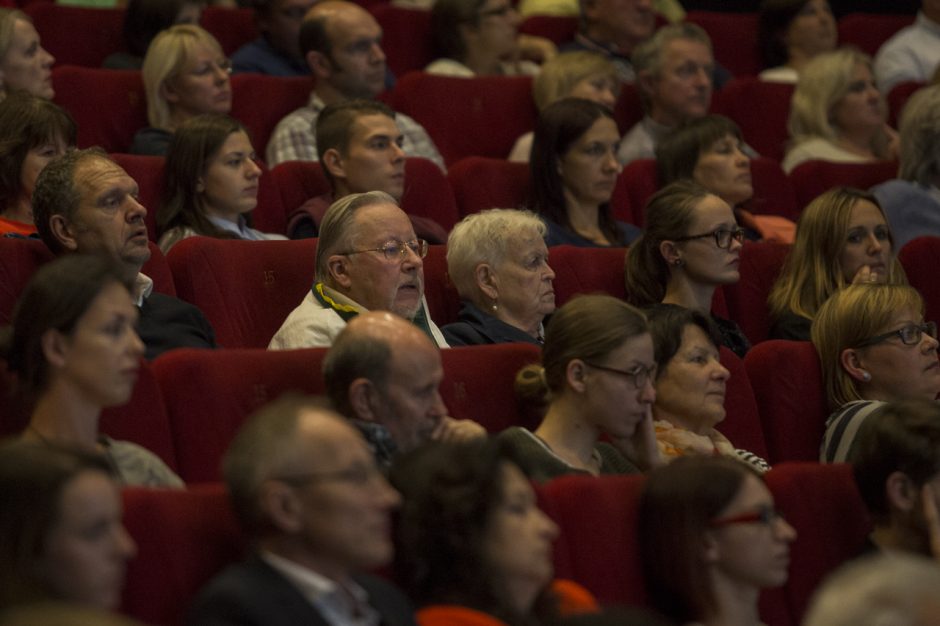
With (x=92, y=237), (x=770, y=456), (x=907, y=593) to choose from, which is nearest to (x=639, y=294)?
(x=770, y=456)

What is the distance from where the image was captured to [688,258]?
8.54 ft

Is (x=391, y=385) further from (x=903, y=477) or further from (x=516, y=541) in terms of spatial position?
(x=903, y=477)

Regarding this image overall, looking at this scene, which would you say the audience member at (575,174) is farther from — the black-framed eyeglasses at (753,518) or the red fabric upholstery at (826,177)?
the black-framed eyeglasses at (753,518)

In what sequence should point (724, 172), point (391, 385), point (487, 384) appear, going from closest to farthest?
1. point (391, 385)
2. point (487, 384)
3. point (724, 172)

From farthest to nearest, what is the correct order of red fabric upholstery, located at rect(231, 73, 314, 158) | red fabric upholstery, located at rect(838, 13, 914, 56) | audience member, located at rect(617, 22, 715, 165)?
red fabric upholstery, located at rect(838, 13, 914, 56), audience member, located at rect(617, 22, 715, 165), red fabric upholstery, located at rect(231, 73, 314, 158)

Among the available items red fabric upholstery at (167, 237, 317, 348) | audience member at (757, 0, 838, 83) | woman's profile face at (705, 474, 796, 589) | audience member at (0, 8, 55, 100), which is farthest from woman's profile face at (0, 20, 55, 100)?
audience member at (757, 0, 838, 83)

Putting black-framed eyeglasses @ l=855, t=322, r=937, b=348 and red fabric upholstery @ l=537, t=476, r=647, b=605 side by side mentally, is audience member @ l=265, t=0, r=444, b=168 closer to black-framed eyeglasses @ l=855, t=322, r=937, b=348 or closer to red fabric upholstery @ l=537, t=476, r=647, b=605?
black-framed eyeglasses @ l=855, t=322, r=937, b=348

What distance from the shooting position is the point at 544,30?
13.1 feet

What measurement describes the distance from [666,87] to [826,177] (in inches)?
15.6

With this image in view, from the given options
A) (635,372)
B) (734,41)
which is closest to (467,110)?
(734,41)

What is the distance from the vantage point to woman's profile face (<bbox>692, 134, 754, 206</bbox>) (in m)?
3.06

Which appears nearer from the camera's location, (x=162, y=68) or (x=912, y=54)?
(x=162, y=68)

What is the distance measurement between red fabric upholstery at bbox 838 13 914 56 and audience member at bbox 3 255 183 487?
9.81 feet

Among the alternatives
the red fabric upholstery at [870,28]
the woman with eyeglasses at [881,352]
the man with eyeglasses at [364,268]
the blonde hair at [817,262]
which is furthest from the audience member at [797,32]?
the man with eyeglasses at [364,268]
